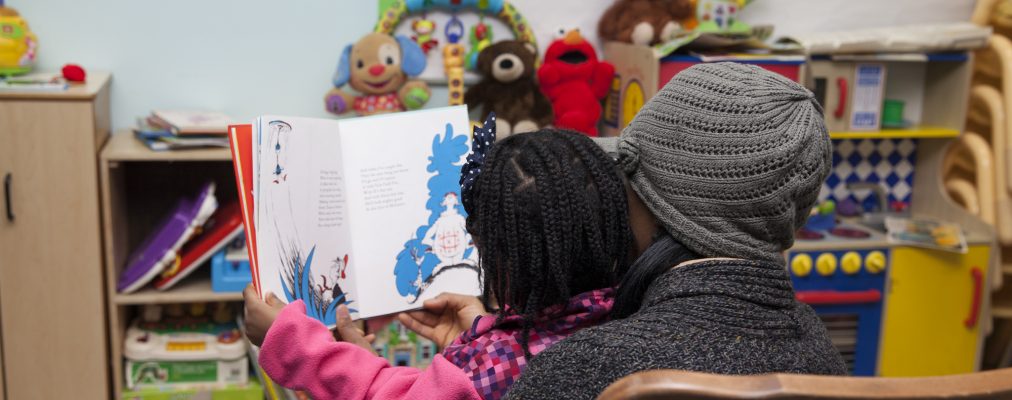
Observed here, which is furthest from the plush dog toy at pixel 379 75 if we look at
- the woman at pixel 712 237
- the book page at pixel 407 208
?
the woman at pixel 712 237

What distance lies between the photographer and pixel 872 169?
2648mm

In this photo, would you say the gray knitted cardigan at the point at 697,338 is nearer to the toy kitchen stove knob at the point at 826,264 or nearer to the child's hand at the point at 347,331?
the child's hand at the point at 347,331

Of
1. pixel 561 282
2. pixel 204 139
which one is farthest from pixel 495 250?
pixel 204 139

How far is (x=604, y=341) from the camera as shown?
0.87m

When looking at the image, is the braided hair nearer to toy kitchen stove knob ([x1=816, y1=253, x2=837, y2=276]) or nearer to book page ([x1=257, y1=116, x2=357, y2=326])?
book page ([x1=257, y1=116, x2=357, y2=326])

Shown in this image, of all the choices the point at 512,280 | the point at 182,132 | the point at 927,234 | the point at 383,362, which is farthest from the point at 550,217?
the point at 927,234

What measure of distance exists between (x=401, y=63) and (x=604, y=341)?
147cm

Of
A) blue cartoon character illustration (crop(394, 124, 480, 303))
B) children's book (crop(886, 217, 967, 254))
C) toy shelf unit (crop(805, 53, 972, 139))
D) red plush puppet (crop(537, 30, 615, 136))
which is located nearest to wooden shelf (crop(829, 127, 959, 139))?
toy shelf unit (crop(805, 53, 972, 139))

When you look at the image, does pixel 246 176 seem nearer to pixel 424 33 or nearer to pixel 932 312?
pixel 424 33

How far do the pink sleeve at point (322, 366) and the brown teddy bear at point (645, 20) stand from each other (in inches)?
58.5

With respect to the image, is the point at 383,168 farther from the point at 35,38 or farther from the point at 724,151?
the point at 35,38

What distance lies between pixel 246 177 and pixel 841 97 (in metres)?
1.72

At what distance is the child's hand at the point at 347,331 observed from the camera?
3.86ft

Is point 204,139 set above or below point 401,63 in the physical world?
below
